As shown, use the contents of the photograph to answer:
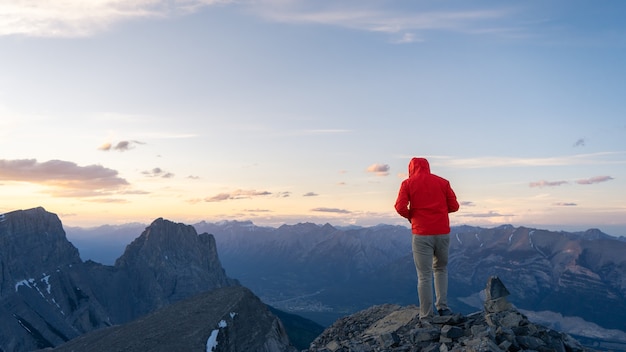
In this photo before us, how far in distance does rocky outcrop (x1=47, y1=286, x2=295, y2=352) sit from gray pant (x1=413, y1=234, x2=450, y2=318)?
741 inches

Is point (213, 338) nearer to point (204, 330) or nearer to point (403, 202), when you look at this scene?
point (204, 330)

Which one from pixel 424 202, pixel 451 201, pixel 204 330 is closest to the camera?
pixel 424 202

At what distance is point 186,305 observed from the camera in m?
42.0

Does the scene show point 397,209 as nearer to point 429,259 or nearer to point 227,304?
point 429,259

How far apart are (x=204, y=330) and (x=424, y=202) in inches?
864

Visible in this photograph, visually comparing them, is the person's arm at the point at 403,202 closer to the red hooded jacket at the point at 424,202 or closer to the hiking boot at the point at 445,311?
the red hooded jacket at the point at 424,202

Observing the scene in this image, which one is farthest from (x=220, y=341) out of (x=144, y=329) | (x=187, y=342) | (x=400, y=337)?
(x=400, y=337)

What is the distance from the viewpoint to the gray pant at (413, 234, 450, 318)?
22.5m

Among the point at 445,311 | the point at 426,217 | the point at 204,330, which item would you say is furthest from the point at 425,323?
the point at 204,330

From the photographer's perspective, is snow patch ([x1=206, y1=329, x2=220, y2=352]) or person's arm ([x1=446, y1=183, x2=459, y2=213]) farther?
snow patch ([x1=206, y1=329, x2=220, y2=352])

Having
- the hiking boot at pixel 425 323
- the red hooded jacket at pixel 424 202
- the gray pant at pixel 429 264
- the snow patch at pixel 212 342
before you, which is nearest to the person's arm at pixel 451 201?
the red hooded jacket at pixel 424 202

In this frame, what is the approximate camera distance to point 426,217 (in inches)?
883

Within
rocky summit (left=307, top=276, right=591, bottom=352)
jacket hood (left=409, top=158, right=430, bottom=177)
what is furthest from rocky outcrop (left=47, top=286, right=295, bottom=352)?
jacket hood (left=409, top=158, right=430, bottom=177)

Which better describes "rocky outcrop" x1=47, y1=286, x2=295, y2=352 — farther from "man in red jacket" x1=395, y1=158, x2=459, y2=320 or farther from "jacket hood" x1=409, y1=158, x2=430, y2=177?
"jacket hood" x1=409, y1=158, x2=430, y2=177
